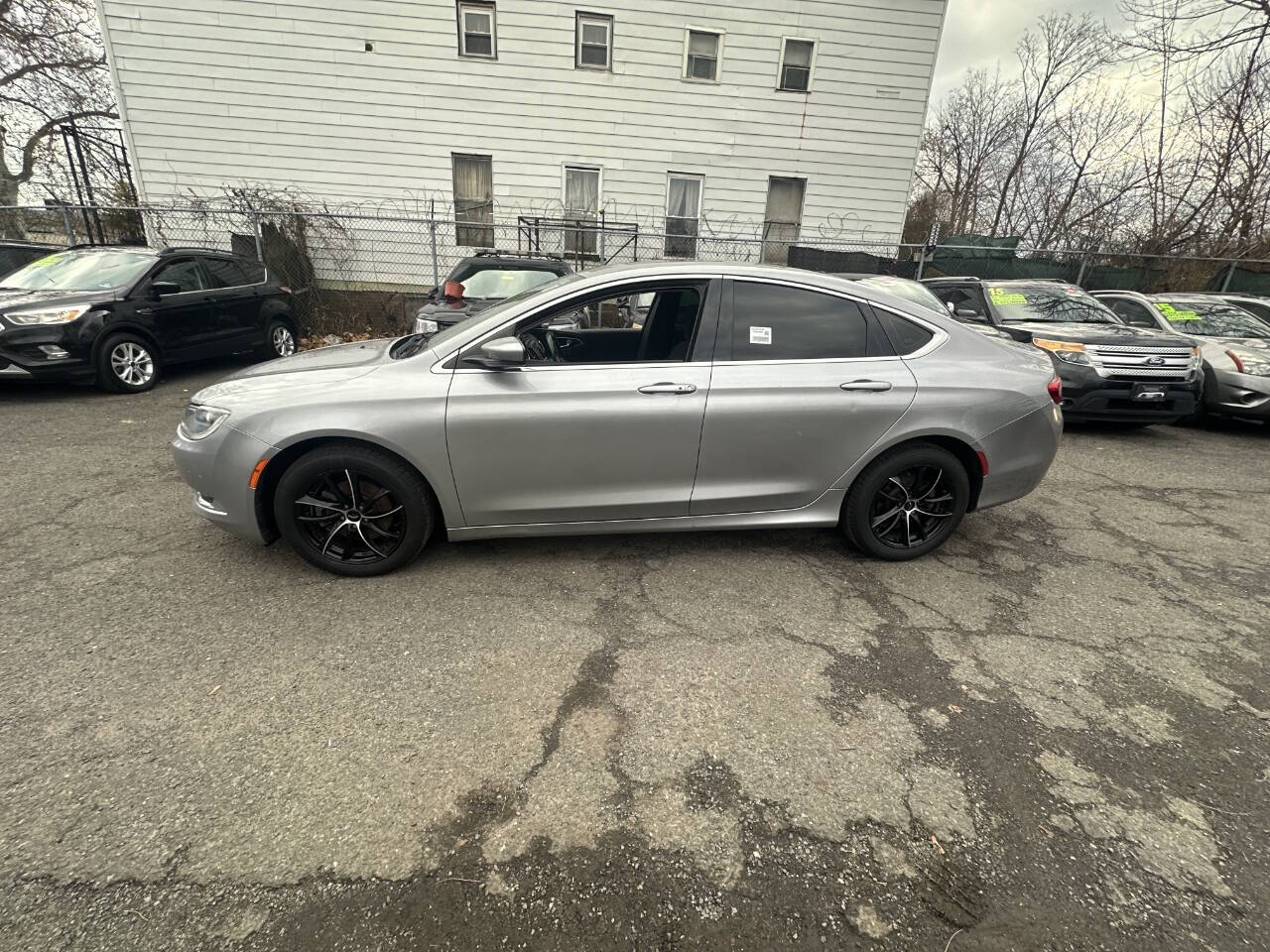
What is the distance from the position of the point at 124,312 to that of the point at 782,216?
11.4 m

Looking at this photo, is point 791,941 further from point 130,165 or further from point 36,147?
point 36,147

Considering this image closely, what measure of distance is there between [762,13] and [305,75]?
870 centimetres

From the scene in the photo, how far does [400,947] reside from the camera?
148 cm

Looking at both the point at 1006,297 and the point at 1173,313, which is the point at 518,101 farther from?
the point at 1173,313

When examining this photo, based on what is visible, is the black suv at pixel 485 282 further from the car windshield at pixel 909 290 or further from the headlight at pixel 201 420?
the headlight at pixel 201 420

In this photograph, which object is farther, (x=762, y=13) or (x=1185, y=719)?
(x=762, y=13)

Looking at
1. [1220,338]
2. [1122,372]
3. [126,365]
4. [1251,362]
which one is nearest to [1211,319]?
[1220,338]

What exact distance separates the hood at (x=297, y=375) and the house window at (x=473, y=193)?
9.59 metres

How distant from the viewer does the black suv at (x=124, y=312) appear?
19.7 feet

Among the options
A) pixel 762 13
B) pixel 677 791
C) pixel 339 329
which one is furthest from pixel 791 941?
pixel 762 13

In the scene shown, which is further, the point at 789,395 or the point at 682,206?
the point at 682,206

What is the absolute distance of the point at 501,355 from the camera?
280cm

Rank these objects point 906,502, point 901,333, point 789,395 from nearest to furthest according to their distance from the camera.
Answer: point 789,395 < point 901,333 < point 906,502

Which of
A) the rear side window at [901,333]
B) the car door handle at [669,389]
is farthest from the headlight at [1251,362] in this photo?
the car door handle at [669,389]
